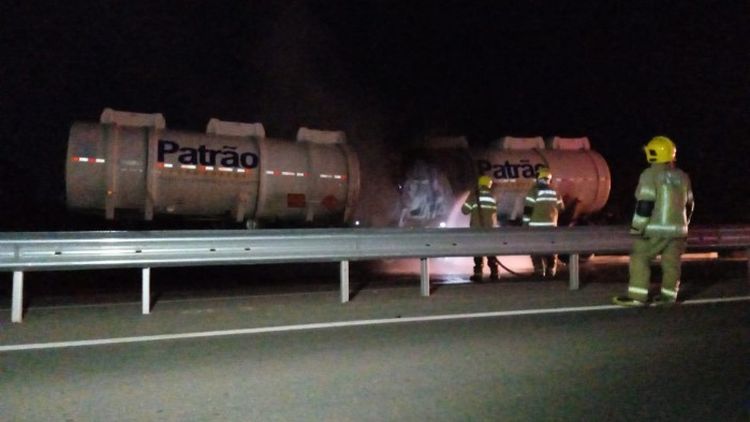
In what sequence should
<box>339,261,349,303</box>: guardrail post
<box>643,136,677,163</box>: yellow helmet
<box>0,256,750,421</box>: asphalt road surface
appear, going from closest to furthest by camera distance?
<box>0,256,750,421</box>: asphalt road surface < <box>643,136,677,163</box>: yellow helmet < <box>339,261,349,303</box>: guardrail post

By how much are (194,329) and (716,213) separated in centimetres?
2333

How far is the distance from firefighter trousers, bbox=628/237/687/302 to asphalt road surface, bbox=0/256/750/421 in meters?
0.27

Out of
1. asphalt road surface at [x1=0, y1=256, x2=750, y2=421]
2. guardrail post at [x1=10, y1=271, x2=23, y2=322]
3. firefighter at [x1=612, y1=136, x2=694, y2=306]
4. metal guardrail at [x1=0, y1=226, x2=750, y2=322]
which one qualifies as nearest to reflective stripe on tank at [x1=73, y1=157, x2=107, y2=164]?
asphalt road surface at [x1=0, y1=256, x2=750, y2=421]

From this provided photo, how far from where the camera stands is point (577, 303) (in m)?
8.78

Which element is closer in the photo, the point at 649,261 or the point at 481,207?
the point at 649,261

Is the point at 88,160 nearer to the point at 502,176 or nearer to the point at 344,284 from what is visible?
the point at 344,284

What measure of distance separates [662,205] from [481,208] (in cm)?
446

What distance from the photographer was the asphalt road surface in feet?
15.6

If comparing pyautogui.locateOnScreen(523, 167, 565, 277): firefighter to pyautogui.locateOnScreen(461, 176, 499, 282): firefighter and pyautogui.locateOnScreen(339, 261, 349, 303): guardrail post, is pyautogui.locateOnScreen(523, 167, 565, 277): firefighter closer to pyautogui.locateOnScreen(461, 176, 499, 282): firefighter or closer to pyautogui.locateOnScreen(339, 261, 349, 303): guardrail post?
pyautogui.locateOnScreen(461, 176, 499, 282): firefighter

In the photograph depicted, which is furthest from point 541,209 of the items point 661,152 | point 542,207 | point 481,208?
point 661,152

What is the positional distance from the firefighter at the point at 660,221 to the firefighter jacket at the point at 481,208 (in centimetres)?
419

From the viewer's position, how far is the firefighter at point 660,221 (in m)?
8.16

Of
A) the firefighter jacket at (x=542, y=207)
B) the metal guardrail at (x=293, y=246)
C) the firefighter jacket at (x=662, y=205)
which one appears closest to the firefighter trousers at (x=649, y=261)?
the firefighter jacket at (x=662, y=205)

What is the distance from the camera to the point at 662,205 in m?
8.19
